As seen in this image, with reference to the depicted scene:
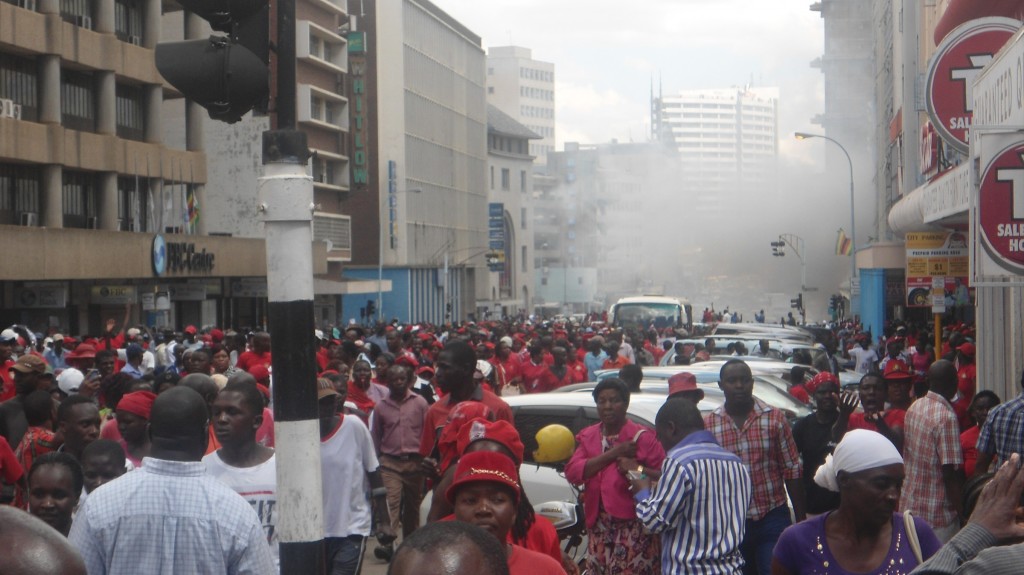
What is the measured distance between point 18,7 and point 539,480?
28727 mm

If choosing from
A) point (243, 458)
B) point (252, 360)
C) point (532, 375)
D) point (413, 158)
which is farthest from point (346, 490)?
point (413, 158)

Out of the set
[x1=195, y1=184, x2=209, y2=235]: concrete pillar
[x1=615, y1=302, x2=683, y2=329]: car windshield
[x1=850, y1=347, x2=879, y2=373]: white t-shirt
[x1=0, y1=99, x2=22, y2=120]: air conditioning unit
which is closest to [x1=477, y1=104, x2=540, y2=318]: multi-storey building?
[x1=195, y1=184, x2=209, y2=235]: concrete pillar

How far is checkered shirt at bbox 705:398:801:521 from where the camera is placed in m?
7.82

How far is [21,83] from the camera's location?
3525 centimetres

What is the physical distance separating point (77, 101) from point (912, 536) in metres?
36.5

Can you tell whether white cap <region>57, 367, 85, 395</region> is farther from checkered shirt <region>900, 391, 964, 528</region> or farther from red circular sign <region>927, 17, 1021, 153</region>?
red circular sign <region>927, 17, 1021, 153</region>

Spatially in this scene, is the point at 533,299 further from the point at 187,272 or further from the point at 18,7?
the point at 18,7

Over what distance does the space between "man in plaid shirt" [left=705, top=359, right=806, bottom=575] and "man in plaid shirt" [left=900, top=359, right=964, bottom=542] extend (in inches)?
26.8

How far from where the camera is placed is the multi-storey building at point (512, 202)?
363ft

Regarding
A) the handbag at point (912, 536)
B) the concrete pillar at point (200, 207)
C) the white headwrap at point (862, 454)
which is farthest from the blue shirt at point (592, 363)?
the concrete pillar at point (200, 207)

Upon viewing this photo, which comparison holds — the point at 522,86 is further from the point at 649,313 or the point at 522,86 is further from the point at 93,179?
the point at 93,179

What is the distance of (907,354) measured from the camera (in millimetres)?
22859

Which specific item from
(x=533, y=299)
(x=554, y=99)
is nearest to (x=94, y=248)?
(x=533, y=299)

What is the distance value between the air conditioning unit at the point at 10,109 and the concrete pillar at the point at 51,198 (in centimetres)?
179
